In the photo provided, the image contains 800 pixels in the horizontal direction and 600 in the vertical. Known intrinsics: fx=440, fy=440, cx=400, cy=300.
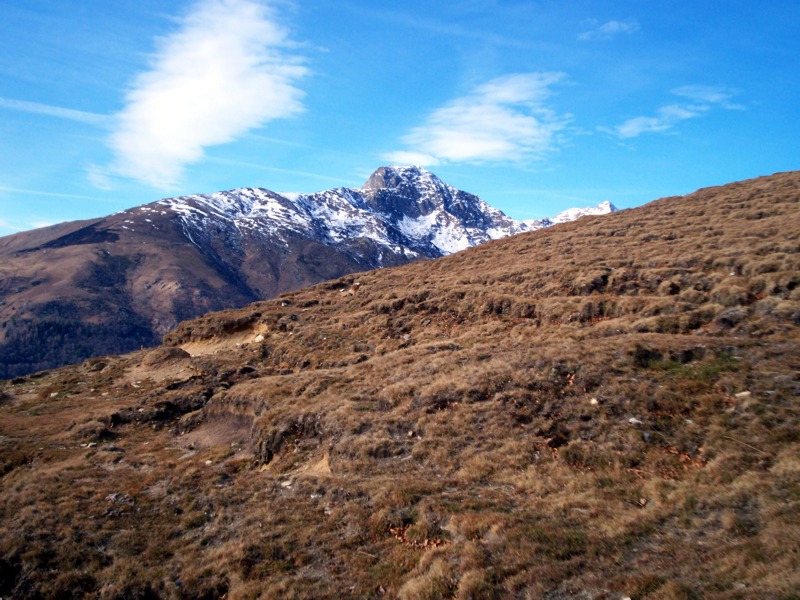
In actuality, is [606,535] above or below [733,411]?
below

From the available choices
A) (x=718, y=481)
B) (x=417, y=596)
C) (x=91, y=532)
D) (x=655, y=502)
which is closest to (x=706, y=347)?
(x=718, y=481)

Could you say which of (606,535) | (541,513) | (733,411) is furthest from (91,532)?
(733,411)

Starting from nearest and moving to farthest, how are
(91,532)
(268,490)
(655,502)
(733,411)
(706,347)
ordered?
(655,502) → (91,532) → (733,411) → (268,490) → (706,347)

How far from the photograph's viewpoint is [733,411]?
13.6 metres

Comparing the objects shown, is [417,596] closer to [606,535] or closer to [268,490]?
[606,535]

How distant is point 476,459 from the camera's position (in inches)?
577

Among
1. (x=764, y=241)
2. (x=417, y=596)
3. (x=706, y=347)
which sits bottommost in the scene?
(x=417, y=596)

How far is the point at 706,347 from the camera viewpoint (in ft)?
56.3

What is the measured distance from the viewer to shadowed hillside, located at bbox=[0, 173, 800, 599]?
30.5ft

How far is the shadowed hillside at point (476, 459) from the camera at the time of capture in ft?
30.5

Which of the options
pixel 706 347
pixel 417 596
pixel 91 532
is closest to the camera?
pixel 417 596

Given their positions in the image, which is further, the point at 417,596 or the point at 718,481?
the point at 718,481

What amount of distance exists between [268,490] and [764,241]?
32.8 metres

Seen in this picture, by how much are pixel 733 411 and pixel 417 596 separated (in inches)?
446
